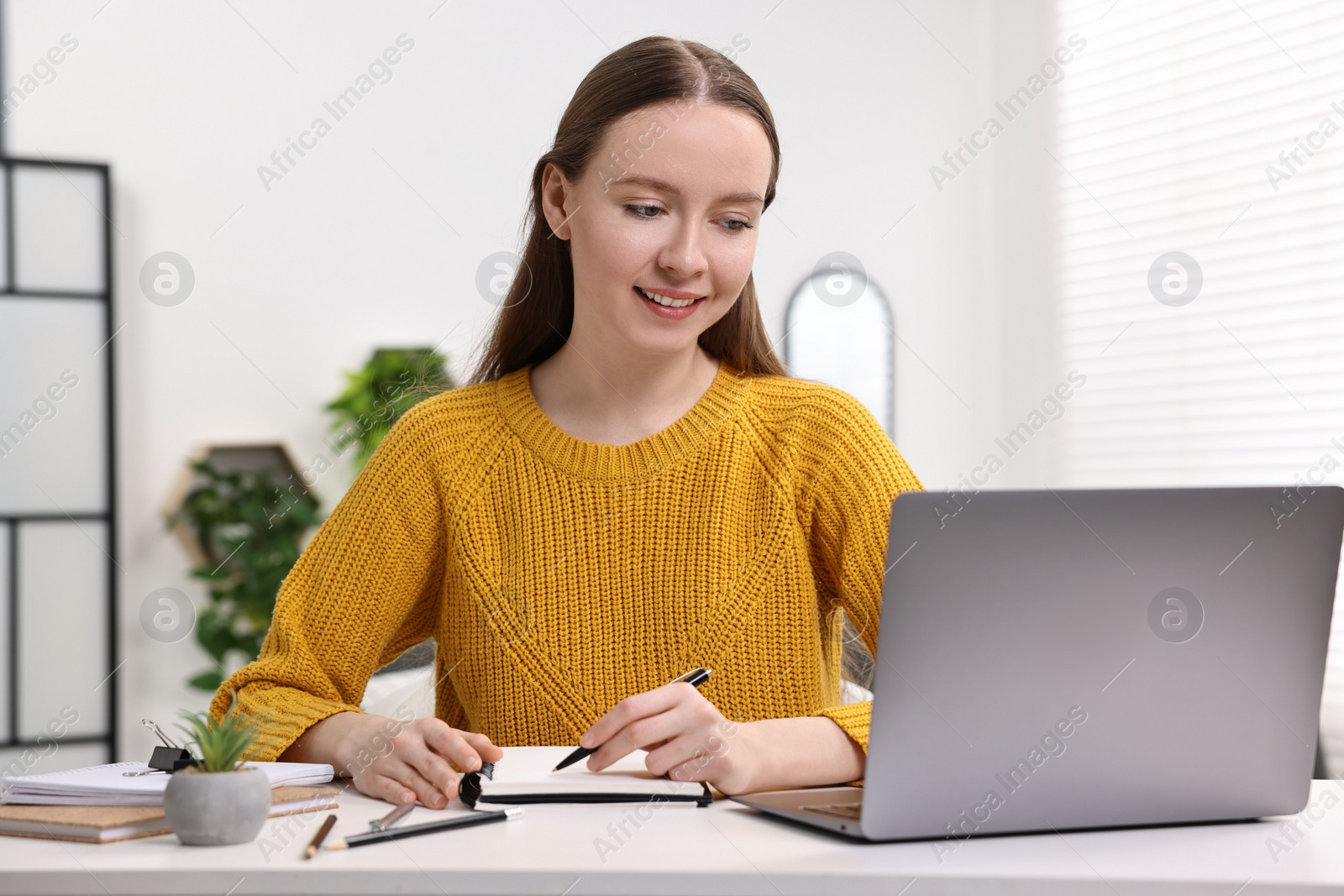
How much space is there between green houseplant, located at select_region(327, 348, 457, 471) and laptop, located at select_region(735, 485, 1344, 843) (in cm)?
278

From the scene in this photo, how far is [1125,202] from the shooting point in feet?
10.5

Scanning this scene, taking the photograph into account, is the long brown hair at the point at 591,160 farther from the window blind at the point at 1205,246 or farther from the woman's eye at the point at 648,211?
the window blind at the point at 1205,246

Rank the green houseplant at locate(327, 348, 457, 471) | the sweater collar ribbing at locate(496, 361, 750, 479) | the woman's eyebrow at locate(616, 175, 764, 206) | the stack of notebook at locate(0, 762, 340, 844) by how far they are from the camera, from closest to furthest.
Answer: the stack of notebook at locate(0, 762, 340, 844), the woman's eyebrow at locate(616, 175, 764, 206), the sweater collar ribbing at locate(496, 361, 750, 479), the green houseplant at locate(327, 348, 457, 471)

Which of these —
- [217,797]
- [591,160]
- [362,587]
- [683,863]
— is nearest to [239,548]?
[362,587]

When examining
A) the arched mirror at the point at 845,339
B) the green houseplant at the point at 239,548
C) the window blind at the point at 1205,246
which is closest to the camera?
the window blind at the point at 1205,246

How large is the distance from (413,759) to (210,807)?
185 millimetres

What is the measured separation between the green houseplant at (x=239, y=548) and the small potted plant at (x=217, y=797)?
2597 mm

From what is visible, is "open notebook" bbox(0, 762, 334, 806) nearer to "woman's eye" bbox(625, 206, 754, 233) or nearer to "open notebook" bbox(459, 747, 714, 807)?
"open notebook" bbox(459, 747, 714, 807)

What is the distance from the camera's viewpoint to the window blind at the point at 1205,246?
8.68ft

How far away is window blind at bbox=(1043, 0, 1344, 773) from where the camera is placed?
8.68ft

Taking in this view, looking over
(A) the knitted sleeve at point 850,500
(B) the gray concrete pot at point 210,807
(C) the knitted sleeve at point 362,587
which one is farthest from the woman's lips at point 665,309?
(B) the gray concrete pot at point 210,807

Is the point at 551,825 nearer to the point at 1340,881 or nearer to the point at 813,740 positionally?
the point at 813,740

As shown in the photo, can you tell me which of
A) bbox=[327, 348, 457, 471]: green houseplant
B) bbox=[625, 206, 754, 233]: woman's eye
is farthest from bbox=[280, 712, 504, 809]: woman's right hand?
bbox=[327, 348, 457, 471]: green houseplant

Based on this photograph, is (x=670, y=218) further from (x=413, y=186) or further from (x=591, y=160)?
(x=413, y=186)
